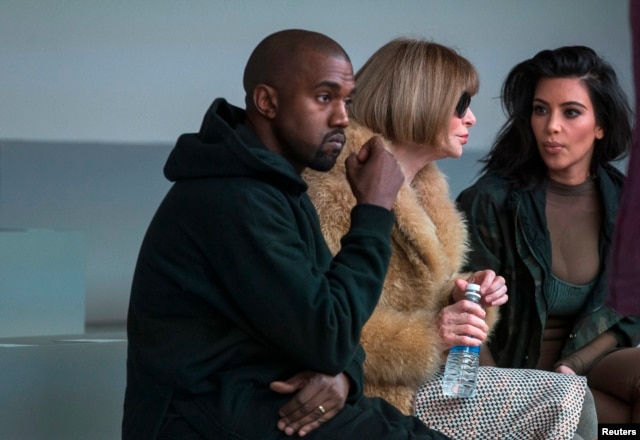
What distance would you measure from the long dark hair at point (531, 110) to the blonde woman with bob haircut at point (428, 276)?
20.5 inches

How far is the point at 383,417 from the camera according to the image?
2.09 meters

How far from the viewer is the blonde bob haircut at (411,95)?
2.79 meters

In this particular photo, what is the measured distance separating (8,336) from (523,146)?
1.53m

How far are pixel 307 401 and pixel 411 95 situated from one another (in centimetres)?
103

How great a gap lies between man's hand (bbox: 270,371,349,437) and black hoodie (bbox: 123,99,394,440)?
2 centimetres

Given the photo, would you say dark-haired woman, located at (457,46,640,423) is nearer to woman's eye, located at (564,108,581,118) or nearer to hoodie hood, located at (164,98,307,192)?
woman's eye, located at (564,108,581,118)

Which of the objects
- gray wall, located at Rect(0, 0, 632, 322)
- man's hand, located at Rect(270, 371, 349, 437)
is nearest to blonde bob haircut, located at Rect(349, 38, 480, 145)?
man's hand, located at Rect(270, 371, 349, 437)

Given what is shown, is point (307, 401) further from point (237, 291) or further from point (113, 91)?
point (113, 91)

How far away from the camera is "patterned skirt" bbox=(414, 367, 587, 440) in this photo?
8.04ft

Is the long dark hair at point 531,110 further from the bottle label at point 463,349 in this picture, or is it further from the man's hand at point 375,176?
the man's hand at point 375,176

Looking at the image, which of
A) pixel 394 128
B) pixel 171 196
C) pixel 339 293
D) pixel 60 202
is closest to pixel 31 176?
pixel 60 202

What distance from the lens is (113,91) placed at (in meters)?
3.79

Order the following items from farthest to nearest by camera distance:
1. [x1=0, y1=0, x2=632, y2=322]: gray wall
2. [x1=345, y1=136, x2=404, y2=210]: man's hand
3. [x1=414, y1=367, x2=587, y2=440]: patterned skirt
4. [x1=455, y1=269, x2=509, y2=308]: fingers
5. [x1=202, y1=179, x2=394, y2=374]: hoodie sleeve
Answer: [x1=0, y1=0, x2=632, y2=322]: gray wall < [x1=455, y1=269, x2=509, y2=308]: fingers < [x1=414, y1=367, x2=587, y2=440]: patterned skirt < [x1=345, y1=136, x2=404, y2=210]: man's hand < [x1=202, y1=179, x2=394, y2=374]: hoodie sleeve

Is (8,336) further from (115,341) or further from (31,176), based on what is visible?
(31,176)
